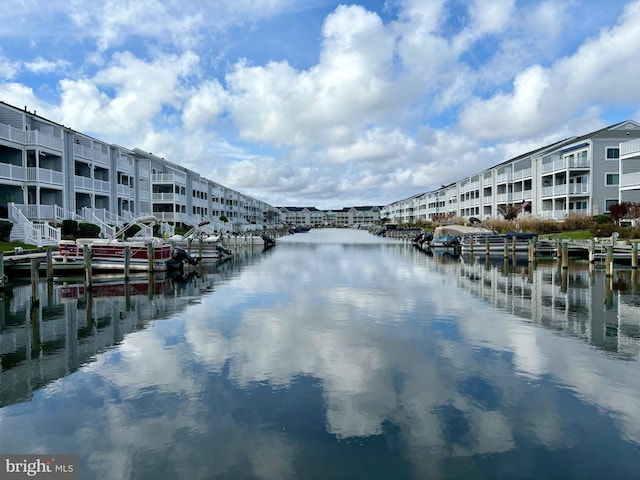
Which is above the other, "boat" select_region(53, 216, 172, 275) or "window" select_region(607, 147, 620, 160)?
"window" select_region(607, 147, 620, 160)

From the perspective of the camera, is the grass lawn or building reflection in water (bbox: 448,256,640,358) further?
the grass lawn

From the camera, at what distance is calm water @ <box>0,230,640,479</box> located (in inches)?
307

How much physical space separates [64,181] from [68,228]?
659cm

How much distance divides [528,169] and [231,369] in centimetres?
6825

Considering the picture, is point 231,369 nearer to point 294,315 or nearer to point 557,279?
point 294,315

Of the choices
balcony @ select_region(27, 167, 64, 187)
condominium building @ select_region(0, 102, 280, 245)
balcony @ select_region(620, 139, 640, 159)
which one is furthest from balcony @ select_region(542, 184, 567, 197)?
balcony @ select_region(27, 167, 64, 187)

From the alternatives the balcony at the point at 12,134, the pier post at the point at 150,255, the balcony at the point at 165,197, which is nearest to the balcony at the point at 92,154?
the balcony at the point at 12,134

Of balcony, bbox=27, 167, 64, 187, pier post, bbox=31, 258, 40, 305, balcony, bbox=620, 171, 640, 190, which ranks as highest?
balcony, bbox=27, 167, 64, 187

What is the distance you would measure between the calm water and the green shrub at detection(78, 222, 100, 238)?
63.9 ft

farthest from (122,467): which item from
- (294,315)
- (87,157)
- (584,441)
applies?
(87,157)

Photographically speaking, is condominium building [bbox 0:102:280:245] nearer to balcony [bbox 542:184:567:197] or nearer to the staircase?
the staircase

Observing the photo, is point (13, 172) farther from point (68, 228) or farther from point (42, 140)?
point (68, 228)

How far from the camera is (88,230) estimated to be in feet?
132

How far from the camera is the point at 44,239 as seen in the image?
34.9m
